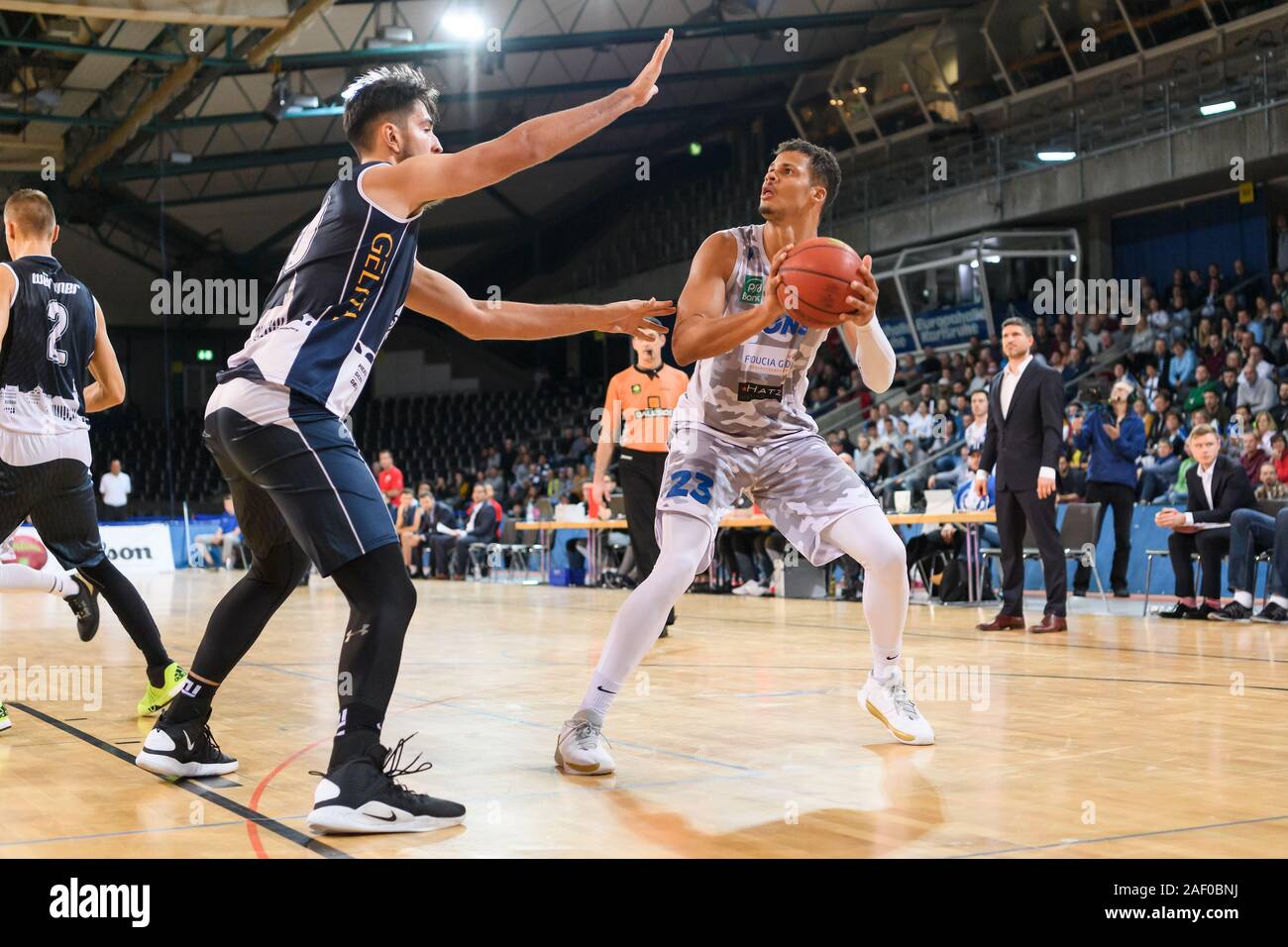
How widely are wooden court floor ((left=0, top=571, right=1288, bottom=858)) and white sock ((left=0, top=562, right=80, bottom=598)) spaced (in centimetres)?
45

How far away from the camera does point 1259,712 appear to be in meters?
4.62

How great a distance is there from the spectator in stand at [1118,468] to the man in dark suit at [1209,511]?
136 cm

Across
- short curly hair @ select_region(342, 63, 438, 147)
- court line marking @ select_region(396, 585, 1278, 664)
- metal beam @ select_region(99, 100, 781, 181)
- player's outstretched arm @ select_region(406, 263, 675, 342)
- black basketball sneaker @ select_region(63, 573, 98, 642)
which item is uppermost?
metal beam @ select_region(99, 100, 781, 181)

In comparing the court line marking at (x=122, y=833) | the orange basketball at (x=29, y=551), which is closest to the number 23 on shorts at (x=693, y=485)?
the court line marking at (x=122, y=833)

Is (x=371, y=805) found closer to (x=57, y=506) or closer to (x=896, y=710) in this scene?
(x=896, y=710)

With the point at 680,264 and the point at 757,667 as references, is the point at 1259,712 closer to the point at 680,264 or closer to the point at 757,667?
the point at 757,667

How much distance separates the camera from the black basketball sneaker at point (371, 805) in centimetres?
278

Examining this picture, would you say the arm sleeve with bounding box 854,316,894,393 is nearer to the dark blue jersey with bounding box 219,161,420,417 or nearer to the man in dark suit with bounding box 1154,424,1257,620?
the dark blue jersey with bounding box 219,161,420,417

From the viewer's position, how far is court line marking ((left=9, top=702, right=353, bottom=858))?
2.67m

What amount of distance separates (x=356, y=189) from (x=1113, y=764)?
8.47 feet

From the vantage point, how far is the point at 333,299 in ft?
10.0

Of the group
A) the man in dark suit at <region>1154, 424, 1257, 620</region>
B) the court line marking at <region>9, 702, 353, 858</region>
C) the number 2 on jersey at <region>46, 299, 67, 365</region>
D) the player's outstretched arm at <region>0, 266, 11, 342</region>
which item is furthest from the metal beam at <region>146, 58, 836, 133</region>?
the court line marking at <region>9, 702, 353, 858</region>

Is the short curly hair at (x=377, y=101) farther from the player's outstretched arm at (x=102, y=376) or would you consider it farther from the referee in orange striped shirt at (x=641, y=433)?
the referee in orange striped shirt at (x=641, y=433)

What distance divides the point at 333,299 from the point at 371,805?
3.91ft
